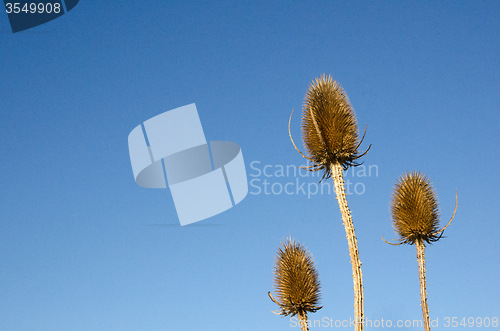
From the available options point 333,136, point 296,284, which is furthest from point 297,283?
point 333,136

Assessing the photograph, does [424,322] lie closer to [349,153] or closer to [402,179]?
[402,179]

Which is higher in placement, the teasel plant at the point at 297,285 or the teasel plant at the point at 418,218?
the teasel plant at the point at 418,218

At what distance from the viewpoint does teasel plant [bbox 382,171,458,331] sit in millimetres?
12984

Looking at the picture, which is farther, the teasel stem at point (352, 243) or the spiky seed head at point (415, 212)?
the spiky seed head at point (415, 212)

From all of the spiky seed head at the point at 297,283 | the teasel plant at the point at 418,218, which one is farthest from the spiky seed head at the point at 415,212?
the spiky seed head at the point at 297,283

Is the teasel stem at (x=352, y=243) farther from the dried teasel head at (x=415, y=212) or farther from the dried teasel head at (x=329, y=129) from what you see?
the dried teasel head at (x=415, y=212)

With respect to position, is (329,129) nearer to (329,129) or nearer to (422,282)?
(329,129)

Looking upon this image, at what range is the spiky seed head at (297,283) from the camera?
11383mm

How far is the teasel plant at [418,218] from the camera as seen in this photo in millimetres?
12984

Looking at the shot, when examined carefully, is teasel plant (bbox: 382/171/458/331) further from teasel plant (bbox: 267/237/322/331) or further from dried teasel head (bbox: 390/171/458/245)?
teasel plant (bbox: 267/237/322/331)

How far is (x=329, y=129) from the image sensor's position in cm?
1092

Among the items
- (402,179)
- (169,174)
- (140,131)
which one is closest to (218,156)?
(169,174)

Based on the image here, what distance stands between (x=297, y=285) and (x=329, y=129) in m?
4.00

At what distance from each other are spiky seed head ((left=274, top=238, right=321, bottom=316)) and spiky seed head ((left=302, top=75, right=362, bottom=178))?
8.21 feet
